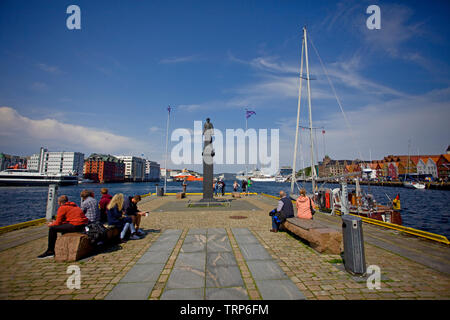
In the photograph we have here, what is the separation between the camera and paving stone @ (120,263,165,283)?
14.0ft

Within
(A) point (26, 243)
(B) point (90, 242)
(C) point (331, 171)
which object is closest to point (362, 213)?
(B) point (90, 242)

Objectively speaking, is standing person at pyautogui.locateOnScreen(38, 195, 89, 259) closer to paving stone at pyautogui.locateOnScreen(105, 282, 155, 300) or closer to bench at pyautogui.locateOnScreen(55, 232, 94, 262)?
bench at pyautogui.locateOnScreen(55, 232, 94, 262)

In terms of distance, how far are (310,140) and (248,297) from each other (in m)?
20.0

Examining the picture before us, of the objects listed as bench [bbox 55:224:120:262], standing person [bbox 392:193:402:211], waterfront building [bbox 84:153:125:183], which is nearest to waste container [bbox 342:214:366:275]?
bench [bbox 55:224:120:262]

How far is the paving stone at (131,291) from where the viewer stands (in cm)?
355

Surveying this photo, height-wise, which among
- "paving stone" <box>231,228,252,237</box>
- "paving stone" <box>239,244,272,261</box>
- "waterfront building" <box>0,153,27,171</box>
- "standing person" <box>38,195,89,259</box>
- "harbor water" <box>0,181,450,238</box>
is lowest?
"harbor water" <box>0,181,450,238</box>

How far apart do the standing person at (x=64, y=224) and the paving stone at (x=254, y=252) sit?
14.7 ft

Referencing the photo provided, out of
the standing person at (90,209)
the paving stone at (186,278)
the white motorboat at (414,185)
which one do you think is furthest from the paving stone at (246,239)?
the white motorboat at (414,185)

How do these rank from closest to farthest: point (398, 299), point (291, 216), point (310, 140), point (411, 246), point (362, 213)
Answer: point (398, 299)
point (411, 246)
point (291, 216)
point (362, 213)
point (310, 140)

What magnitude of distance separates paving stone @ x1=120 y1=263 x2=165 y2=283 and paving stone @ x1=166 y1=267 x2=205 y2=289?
36 cm

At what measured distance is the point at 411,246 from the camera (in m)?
6.41

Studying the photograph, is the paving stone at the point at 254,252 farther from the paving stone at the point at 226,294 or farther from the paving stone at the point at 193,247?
the paving stone at the point at 226,294

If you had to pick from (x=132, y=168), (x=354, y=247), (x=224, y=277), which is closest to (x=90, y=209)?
(x=224, y=277)
